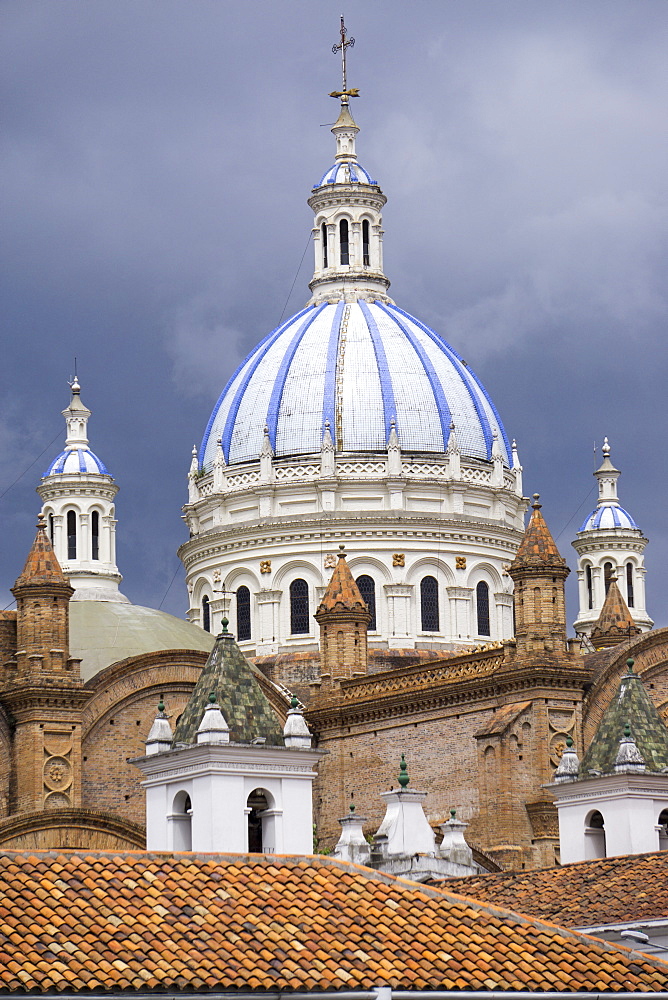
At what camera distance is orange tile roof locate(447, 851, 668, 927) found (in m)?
37.8

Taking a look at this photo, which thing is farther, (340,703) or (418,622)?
(418,622)

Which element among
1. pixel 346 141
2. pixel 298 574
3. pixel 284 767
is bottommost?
pixel 284 767

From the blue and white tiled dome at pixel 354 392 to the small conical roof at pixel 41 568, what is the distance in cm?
1845

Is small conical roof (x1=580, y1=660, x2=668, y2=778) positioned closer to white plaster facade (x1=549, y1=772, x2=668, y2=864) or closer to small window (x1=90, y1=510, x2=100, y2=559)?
white plaster facade (x1=549, y1=772, x2=668, y2=864)

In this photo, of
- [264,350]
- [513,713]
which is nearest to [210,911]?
[513,713]

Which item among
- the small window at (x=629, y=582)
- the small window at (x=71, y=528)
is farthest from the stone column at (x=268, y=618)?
the small window at (x=629, y=582)

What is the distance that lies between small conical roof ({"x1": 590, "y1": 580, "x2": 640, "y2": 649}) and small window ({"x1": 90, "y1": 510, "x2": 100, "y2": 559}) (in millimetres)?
15073

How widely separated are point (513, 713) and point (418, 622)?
1719 cm

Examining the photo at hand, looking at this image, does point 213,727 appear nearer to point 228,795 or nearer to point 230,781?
point 230,781

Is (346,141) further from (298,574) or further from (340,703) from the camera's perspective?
(340,703)

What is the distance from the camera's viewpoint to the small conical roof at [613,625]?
2677 inches

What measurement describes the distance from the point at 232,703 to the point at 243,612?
2874 cm

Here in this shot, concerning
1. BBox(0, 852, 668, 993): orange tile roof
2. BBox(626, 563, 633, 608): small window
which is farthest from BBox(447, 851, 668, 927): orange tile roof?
BBox(626, 563, 633, 608): small window

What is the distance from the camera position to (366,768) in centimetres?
6088
